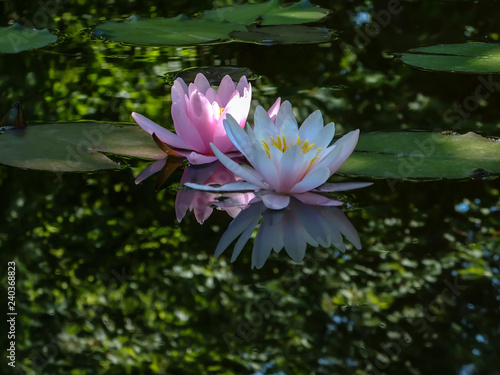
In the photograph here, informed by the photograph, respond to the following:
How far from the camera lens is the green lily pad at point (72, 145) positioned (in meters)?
1.89

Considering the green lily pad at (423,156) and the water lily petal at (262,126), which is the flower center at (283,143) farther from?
the green lily pad at (423,156)

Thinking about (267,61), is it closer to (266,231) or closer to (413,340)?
(266,231)

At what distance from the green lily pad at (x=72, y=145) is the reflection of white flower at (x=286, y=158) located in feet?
1.17

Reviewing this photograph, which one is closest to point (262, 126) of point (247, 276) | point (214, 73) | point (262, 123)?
point (262, 123)

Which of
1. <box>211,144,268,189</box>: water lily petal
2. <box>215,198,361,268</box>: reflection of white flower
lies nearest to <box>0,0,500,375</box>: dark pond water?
<box>215,198,361,268</box>: reflection of white flower

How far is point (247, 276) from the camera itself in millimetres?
1448

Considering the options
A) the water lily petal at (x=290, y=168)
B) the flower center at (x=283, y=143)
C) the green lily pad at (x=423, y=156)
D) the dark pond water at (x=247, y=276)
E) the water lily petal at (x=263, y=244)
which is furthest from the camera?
the green lily pad at (x=423, y=156)

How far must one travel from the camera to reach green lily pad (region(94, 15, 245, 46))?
3074 millimetres

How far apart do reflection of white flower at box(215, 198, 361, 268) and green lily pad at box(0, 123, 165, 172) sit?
47 centimetres

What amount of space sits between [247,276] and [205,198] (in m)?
0.35

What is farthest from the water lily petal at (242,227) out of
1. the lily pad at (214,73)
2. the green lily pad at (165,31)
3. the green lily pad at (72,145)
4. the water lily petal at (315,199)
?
the green lily pad at (165,31)

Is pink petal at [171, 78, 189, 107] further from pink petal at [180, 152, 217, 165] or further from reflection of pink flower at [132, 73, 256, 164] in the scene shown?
pink petal at [180, 152, 217, 165]

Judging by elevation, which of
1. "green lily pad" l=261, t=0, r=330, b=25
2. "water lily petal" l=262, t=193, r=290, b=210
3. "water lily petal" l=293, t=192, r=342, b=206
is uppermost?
"green lily pad" l=261, t=0, r=330, b=25

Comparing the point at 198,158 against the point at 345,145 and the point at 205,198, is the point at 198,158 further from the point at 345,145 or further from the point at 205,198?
the point at 345,145
